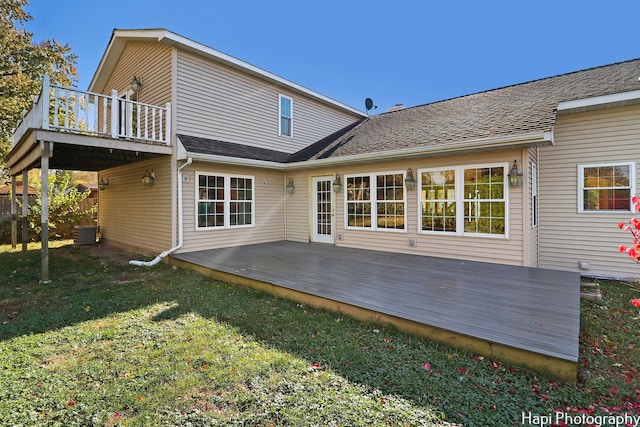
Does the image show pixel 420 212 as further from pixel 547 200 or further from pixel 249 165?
pixel 249 165

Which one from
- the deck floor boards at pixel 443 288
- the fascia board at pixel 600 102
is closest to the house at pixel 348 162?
the fascia board at pixel 600 102

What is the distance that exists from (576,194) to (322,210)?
20.0 feet

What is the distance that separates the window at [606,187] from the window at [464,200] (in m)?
1.90

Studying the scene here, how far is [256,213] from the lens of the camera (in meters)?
9.46

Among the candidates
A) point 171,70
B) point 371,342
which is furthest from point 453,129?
point 171,70

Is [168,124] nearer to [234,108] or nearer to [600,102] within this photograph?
[234,108]

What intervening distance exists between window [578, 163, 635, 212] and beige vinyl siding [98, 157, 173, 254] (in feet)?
30.5

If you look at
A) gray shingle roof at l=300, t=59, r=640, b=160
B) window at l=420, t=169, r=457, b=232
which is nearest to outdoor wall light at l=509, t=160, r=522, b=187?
gray shingle roof at l=300, t=59, r=640, b=160

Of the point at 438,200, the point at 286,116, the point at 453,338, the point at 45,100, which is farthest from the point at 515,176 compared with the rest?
the point at 45,100

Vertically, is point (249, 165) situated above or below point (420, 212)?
above

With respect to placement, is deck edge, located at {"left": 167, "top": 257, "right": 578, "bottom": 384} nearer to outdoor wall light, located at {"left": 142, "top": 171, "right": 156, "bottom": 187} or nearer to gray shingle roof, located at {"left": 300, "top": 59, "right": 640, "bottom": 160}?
gray shingle roof, located at {"left": 300, "top": 59, "right": 640, "bottom": 160}

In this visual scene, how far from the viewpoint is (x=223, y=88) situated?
346 inches

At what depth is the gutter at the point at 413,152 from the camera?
5.52 metres

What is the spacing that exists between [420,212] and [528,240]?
219 cm
